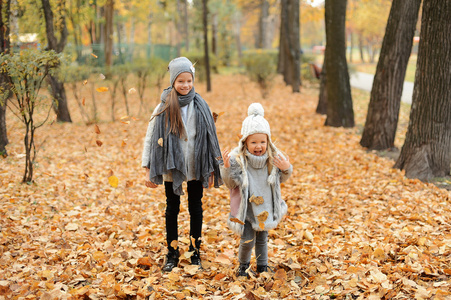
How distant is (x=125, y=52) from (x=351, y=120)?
26854 mm

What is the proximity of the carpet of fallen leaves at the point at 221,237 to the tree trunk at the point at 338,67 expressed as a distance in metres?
2.39

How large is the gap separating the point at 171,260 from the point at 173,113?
134 cm

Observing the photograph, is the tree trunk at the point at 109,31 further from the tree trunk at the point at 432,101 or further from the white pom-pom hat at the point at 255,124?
the white pom-pom hat at the point at 255,124

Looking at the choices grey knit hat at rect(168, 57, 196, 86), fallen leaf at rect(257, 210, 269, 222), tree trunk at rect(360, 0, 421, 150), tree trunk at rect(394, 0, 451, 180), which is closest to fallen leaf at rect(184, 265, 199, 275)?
fallen leaf at rect(257, 210, 269, 222)

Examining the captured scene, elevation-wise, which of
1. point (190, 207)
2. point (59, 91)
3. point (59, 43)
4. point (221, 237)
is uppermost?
point (59, 43)

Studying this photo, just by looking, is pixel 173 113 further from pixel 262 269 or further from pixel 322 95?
pixel 322 95

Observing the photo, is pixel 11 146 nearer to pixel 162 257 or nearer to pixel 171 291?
pixel 162 257

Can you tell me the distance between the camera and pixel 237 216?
3199mm

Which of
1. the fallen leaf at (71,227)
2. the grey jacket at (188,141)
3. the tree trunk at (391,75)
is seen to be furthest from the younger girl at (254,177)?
the tree trunk at (391,75)

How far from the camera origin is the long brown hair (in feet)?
10.8

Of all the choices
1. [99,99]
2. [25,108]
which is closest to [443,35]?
[25,108]

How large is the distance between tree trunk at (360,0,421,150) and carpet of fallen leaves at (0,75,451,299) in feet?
1.70

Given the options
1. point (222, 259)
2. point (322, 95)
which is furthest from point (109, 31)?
point (222, 259)

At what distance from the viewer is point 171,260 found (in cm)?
368
